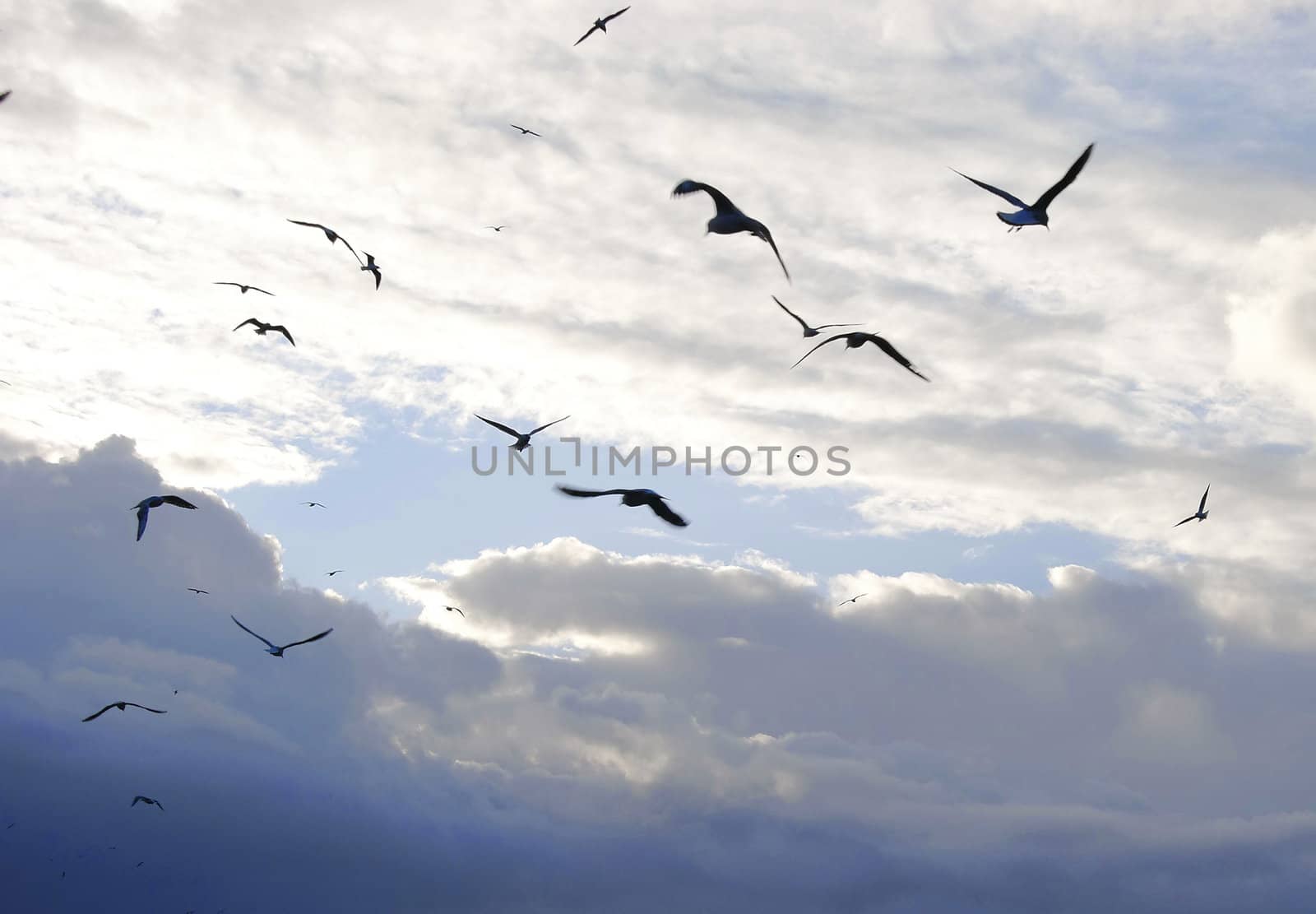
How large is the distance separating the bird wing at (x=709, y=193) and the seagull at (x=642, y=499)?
900 cm

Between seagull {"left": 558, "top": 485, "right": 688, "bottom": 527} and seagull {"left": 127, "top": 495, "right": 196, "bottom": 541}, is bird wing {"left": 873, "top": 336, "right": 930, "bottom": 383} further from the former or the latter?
seagull {"left": 127, "top": 495, "right": 196, "bottom": 541}

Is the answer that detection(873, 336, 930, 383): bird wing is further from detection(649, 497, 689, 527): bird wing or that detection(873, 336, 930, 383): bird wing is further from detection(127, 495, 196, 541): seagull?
detection(127, 495, 196, 541): seagull

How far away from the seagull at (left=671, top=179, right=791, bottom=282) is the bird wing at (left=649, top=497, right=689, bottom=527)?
890 centimetres

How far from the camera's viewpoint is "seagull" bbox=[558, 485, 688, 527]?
3522cm

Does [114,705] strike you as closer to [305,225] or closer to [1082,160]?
[305,225]

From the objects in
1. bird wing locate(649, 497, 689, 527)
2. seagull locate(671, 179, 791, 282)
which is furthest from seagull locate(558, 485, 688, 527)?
seagull locate(671, 179, 791, 282)

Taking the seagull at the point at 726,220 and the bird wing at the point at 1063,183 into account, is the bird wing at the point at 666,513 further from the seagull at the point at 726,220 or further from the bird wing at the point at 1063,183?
the bird wing at the point at 1063,183

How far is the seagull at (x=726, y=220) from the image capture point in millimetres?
32938

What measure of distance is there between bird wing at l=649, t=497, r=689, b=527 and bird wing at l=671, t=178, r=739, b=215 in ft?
30.6

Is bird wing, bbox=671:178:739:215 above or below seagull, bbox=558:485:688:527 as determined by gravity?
above

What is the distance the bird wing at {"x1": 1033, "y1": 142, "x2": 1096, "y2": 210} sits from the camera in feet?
122

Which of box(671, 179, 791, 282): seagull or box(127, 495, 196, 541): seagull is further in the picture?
box(127, 495, 196, 541): seagull

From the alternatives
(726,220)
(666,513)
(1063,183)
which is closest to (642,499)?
(666,513)

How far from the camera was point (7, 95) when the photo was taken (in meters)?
26.0
